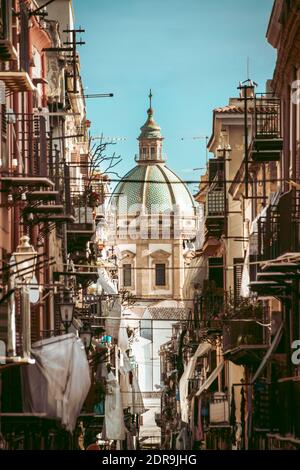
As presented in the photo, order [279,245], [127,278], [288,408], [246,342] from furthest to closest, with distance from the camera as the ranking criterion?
[127,278] → [246,342] → [288,408] → [279,245]

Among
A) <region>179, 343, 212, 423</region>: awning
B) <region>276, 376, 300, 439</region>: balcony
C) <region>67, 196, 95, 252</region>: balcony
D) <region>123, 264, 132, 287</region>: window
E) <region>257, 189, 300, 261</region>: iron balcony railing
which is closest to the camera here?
<region>257, 189, 300, 261</region>: iron balcony railing

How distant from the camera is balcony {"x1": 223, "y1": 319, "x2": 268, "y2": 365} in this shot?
41.0 meters

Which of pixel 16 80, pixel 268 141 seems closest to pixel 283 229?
pixel 268 141

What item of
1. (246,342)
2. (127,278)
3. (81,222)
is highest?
(127,278)

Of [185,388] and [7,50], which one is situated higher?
[7,50]

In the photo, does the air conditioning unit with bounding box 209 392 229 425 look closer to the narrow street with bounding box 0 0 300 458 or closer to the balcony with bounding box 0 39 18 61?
the narrow street with bounding box 0 0 300 458

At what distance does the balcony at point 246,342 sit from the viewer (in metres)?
41.0

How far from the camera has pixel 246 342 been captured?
41312 millimetres

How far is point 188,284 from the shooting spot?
7325 centimetres

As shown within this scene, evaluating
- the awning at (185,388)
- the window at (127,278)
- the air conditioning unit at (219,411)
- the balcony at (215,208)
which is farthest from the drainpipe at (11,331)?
the window at (127,278)

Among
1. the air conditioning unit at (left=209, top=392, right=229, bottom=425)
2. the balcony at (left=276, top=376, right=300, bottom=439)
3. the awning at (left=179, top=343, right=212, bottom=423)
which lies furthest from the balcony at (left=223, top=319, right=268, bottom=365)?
the awning at (left=179, top=343, right=212, bottom=423)

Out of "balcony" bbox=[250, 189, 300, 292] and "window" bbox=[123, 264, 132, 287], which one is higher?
"window" bbox=[123, 264, 132, 287]

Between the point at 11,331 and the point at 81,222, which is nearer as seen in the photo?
the point at 11,331

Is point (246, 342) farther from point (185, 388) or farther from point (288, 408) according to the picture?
point (185, 388)
